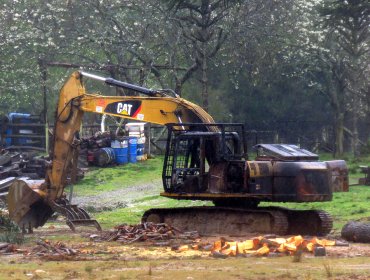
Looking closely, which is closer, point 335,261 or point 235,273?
point 235,273

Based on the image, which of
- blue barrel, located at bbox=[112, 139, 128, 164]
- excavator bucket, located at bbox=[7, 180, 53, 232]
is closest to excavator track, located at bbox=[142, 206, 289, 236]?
excavator bucket, located at bbox=[7, 180, 53, 232]

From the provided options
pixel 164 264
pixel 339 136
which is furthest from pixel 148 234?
pixel 339 136

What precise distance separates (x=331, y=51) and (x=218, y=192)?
30.0 m

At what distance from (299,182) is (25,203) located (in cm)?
637

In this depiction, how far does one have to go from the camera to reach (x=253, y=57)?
5000cm

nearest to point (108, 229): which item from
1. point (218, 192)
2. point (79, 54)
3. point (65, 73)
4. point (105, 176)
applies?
point (218, 192)

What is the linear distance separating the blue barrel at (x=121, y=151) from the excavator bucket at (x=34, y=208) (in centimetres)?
1986

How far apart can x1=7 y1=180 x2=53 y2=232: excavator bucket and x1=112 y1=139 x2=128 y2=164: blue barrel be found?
793 inches

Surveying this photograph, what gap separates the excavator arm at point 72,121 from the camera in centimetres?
2367

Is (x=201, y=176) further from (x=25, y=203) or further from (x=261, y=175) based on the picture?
(x=25, y=203)

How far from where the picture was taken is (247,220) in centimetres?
2303

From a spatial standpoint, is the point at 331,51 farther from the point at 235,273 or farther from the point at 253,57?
the point at 235,273

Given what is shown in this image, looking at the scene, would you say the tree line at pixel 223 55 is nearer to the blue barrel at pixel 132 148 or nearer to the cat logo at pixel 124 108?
the blue barrel at pixel 132 148

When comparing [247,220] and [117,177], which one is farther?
[117,177]
